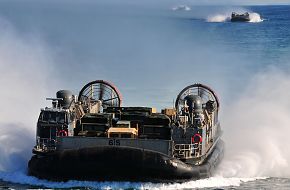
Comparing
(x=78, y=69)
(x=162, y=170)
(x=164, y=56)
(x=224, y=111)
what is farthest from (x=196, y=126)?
(x=164, y=56)

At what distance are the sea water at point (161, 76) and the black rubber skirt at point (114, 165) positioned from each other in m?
0.25

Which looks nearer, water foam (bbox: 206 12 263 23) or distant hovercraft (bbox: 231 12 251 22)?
distant hovercraft (bbox: 231 12 251 22)

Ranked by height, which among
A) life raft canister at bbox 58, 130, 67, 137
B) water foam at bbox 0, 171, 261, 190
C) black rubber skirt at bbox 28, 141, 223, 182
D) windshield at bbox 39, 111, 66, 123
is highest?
windshield at bbox 39, 111, 66, 123

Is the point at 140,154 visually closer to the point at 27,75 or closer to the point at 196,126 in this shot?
the point at 196,126

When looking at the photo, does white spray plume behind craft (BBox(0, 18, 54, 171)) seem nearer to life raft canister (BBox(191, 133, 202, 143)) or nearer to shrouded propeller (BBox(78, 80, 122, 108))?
shrouded propeller (BBox(78, 80, 122, 108))

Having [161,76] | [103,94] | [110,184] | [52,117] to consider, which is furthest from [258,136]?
[161,76]

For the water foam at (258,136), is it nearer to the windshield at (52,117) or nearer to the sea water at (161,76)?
the sea water at (161,76)

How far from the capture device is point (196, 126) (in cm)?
2422

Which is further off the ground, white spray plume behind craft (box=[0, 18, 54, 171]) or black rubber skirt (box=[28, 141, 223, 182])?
white spray plume behind craft (box=[0, 18, 54, 171])

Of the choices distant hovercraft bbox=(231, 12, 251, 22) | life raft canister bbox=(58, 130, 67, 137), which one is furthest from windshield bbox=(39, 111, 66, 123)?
distant hovercraft bbox=(231, 12, 251, 22)

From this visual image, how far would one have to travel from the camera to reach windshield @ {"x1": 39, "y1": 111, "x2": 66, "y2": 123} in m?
23.9

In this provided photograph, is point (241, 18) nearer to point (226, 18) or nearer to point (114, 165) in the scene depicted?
point (226, 18)

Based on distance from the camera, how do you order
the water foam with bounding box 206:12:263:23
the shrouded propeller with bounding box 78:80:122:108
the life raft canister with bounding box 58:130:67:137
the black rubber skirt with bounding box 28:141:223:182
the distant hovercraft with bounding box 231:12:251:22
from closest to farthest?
the black rubber skirt with bounding box 28:141:223:182
the life raft canister with bounding box 58:130:67:137
the shrouded propeller with bounding box 78:80:122:108
the distant hovercraft with bounding box 231:12:251:22
the water foam with bounding box 206:12:263:23

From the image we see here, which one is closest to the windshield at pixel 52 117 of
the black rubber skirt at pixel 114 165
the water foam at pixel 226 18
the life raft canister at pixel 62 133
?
the life raft canister at pixel 62 133
